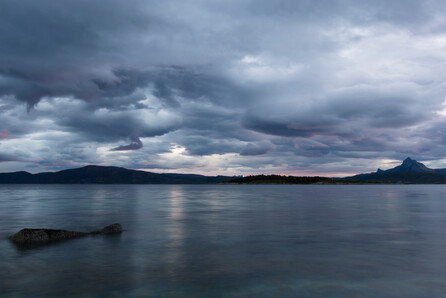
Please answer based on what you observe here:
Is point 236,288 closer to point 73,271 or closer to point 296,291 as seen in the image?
point 296,291

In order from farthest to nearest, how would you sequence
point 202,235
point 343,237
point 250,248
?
point 202,235 → point 343,237 → point 250,248

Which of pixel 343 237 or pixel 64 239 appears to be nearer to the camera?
pixel 64 239

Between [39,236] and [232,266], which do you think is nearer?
[232,266]

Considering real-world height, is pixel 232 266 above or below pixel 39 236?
below

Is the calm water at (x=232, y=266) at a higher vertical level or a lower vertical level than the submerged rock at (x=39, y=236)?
lower

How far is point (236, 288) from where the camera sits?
1362 centimetres

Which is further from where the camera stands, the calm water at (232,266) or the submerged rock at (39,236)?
the submerged rock at (39,236)

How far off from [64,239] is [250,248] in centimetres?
1374

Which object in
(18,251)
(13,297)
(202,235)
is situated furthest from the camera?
(202,235)

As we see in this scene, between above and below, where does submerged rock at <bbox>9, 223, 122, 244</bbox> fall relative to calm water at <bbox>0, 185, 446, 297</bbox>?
above

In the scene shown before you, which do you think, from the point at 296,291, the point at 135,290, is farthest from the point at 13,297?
the point at 296,291

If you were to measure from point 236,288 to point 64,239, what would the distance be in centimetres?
1639

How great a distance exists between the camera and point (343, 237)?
26.4 m

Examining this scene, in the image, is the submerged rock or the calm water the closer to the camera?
the calm water
